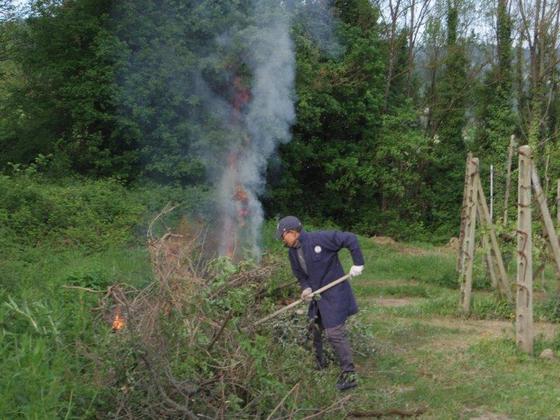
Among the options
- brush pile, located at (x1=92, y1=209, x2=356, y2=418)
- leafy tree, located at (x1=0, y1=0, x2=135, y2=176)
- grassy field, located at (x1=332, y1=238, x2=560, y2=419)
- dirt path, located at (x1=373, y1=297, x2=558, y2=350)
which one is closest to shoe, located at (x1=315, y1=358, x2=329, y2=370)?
grassy field, located at (x1=332, y1=238, x2=560, y2=419)

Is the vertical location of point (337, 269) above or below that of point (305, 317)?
above

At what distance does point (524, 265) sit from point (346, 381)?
241 centimetres

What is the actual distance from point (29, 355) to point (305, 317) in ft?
10.9

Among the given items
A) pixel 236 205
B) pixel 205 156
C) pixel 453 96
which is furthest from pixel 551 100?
pixel 236 205

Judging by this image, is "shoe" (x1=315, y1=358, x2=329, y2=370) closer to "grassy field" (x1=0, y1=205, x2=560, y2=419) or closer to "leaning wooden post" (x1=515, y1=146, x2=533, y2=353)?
"grassy field" (x1=0, y1=205, x2=560, y2=419)

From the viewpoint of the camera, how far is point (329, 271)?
20.1 feet

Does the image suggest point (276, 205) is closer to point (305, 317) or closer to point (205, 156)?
point (205, 156)

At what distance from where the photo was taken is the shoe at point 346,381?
584 centimetres

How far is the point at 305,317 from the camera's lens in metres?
6.98

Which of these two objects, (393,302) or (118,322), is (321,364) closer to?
(118,322)

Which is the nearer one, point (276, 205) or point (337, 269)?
point (337, 269)

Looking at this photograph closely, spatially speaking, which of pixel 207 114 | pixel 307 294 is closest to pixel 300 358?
pixel 307 294

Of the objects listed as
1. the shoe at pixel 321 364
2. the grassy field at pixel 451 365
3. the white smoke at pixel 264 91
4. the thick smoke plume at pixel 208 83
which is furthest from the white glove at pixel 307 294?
the thick smoke plume at pixel 208 83

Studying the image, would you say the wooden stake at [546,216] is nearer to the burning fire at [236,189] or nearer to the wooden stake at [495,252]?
the wooden stake at [495,252]
